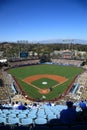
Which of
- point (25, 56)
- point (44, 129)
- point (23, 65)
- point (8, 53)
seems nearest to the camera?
point (44, 129)

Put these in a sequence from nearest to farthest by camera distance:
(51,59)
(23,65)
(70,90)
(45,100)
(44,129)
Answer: (44,129) < (45,100) < (70,90) < (23,65) < (51,59)

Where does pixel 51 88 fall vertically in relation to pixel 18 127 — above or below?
below

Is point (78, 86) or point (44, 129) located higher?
point (44, 129)

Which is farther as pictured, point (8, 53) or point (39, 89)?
point (8, 53)

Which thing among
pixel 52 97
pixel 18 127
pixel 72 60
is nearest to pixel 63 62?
pixel 72 60

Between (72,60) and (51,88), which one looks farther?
(72,60)

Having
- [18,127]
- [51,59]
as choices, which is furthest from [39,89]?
[51,59]

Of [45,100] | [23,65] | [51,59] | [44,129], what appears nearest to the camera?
[44,129]

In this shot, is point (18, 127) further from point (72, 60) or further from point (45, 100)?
point (72, 60)

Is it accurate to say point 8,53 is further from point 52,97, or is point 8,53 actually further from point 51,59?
point 52,97

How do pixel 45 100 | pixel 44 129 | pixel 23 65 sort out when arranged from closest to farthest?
pixel 44 129, pixel 45 100, pixel 23 65
